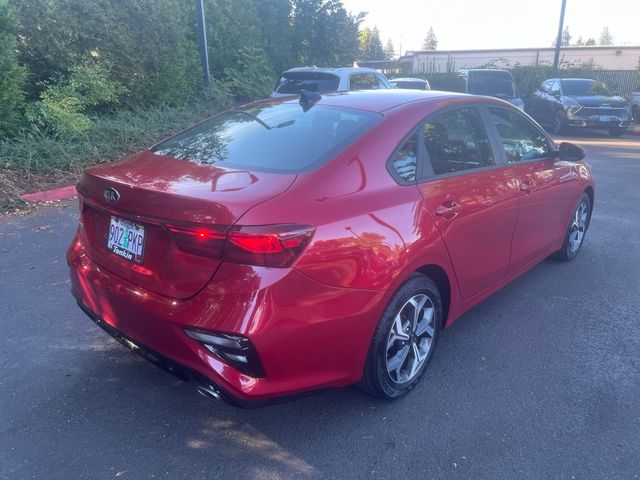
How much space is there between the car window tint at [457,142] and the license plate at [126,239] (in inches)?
66.5

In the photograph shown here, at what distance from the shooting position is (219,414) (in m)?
2.93

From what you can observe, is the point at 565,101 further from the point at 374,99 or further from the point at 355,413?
the point at 355,413

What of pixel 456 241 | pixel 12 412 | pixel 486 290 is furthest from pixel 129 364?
pixel 486 290

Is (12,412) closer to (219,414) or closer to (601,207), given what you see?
(219,414)

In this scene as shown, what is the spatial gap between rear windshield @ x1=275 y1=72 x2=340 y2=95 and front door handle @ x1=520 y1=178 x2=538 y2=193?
6769 millimetres

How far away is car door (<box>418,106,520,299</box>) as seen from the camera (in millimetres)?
3176

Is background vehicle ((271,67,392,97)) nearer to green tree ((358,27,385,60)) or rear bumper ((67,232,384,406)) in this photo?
rear bumper ((67,232,384,406))

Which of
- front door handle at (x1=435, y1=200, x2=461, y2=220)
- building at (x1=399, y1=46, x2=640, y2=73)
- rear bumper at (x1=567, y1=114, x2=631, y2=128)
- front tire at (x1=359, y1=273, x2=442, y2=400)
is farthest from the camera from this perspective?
building at (x1=399, y1=46, x2=640, y2=73)

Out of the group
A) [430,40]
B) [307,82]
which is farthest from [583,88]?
[430,40]

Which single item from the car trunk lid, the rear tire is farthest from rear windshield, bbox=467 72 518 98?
the car trunk lid

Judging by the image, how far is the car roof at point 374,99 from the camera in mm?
3334

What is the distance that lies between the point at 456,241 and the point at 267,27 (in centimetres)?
1448

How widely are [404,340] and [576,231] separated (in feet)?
10.0

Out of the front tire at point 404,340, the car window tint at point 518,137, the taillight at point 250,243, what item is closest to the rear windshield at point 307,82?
the car window tint at point 518,137
